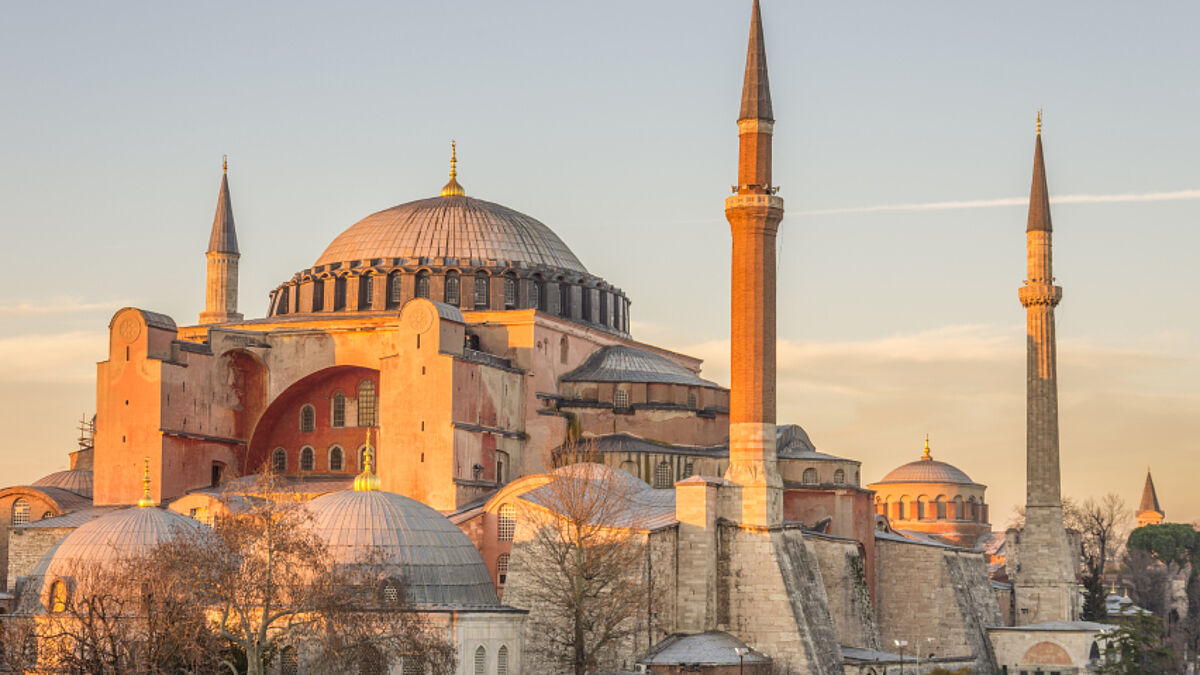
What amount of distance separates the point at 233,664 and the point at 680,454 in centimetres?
1492

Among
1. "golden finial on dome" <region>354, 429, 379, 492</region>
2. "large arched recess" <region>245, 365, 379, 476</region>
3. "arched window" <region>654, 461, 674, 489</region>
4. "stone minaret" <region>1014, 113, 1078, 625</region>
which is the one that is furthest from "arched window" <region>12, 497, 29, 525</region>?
"stone minaret" <region>1014, 113, 1078, 625</region>

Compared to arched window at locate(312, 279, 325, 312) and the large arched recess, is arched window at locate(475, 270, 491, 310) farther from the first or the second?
arched window at locate(312, 279, 325, 312)

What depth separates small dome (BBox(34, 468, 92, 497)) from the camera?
156 feet

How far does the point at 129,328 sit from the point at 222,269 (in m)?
8.92

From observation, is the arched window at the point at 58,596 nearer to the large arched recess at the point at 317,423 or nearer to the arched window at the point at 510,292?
the large arched recess at the point at 317,423

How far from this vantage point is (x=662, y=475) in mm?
43750

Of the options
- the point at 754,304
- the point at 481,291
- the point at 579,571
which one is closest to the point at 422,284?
the point at 481,291

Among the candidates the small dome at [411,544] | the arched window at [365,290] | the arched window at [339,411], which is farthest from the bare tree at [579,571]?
the arched window at [365,290]

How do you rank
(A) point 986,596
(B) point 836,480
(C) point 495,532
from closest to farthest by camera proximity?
1. (C) point 495,532
2. (B) point 836,480
3. (A) point 986,596

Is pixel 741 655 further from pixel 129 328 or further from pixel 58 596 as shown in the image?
pixel 129 328

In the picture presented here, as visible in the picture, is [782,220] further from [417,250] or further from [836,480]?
→ [417,250]

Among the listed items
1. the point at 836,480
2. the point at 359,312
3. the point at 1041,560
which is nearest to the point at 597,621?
the point at 836,480

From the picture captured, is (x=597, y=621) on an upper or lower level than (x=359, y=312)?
lower

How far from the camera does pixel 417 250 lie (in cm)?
4828
